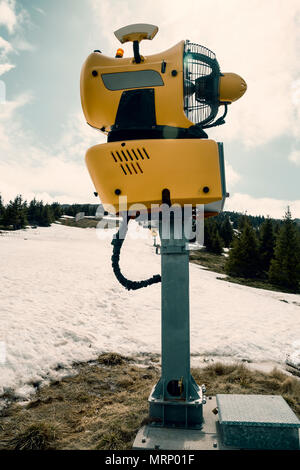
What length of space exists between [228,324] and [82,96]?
9.65 metres

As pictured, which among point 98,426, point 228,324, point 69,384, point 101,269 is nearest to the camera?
point 98,426

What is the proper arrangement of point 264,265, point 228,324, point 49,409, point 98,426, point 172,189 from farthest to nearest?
point 264,265
point 228,324
point 49,409
point 98,426
point 172,189

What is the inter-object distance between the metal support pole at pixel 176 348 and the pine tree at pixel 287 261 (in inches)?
1026

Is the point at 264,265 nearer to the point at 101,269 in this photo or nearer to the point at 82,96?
the point at 101,269

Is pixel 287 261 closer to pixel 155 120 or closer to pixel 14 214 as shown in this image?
pixel 155 120

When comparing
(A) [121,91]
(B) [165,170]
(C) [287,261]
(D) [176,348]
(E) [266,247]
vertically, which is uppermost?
(A) [121,91]

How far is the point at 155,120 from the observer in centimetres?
262

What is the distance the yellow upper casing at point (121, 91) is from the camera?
2.57 metres

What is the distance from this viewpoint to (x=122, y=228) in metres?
2.87

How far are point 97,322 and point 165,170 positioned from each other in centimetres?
766

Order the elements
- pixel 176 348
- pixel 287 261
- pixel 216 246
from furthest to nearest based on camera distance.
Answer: pixel 216 246 < pixel 287 261 < pixel 176 348

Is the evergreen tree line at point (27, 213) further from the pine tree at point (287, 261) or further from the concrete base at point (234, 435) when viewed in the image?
the concrete base at point (234, 435)

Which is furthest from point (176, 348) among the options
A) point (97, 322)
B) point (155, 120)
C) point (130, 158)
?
point (97, 322)

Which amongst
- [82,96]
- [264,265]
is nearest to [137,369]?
[82,96]
